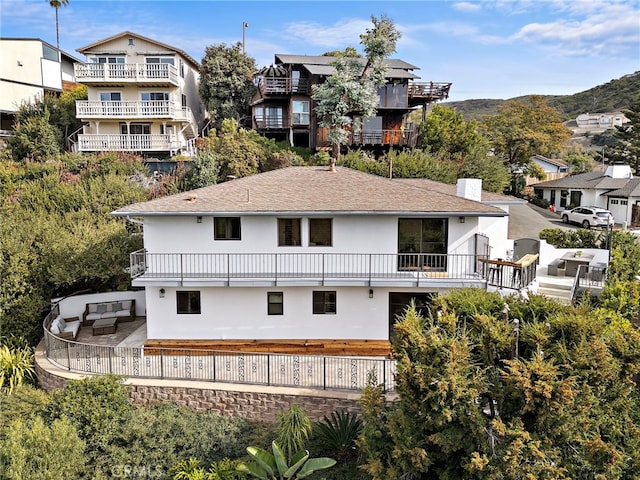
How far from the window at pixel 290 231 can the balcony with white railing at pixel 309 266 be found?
464mm

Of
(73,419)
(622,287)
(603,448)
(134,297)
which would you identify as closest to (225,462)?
(73,419)

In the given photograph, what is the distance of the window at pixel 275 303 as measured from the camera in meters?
16.4

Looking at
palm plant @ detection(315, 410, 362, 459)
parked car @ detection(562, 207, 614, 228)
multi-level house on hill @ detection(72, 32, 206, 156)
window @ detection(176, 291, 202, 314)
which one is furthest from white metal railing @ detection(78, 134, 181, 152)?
Result: parked car @ detection(562, 207, 614, 228)

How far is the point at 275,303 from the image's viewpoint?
1642 cm

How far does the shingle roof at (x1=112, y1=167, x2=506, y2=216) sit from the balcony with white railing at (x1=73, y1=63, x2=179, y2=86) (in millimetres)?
21448

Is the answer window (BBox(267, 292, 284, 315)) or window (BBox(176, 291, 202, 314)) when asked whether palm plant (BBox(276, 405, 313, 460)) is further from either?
window (BBox(176, 291, 202, 314))

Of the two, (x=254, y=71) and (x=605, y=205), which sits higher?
(x=254, y=71)

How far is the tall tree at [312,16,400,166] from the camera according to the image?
31.8 meters

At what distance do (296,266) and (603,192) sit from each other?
1342 inches

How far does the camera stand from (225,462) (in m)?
11.6

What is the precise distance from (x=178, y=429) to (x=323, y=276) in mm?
6521

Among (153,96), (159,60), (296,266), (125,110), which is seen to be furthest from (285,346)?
(159,60)

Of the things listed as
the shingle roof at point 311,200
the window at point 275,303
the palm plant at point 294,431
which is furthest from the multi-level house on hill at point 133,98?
the palm plant at point 294,431

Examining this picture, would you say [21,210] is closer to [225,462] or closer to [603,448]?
[225,462]
